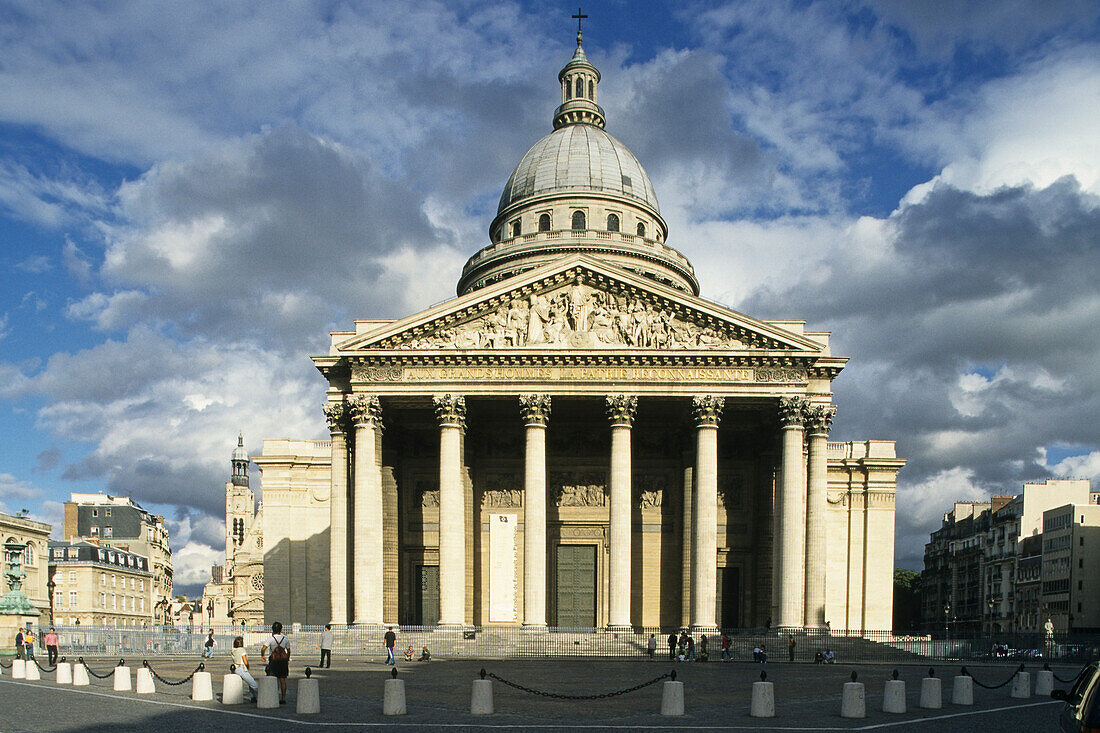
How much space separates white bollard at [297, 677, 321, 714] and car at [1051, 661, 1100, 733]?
14.2m

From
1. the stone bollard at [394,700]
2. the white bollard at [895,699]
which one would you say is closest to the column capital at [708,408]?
the white bollard at [895,699]

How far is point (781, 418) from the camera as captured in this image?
45.1 m

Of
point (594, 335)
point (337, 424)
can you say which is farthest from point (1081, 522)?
point (337, 424)

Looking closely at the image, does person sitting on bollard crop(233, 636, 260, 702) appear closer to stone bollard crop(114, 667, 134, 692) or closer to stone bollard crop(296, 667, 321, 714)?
stone bollard crop(296, 667, 321, 714)

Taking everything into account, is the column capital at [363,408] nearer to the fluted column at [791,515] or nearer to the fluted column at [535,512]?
the fluted column at [535,512]

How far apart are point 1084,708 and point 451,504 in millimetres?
33719

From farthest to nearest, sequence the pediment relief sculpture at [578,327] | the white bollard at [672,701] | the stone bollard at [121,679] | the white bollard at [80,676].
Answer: the pediment relief sculpture at [578,327] → the white bollard at [80,676] → the stone bollard at [121,679] → the white bollard at [672,701]

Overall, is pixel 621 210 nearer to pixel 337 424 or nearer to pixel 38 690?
pixel 337 424

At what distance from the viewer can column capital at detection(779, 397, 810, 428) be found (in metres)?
44.7

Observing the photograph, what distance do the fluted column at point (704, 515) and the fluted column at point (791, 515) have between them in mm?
2956

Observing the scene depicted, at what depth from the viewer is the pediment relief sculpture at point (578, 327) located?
45500 mm

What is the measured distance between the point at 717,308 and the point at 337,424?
18.5 m

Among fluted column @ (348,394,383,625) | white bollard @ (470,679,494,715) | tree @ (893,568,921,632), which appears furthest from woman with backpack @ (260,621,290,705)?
tree @ (893,568,921,632)

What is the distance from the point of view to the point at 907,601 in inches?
5340
